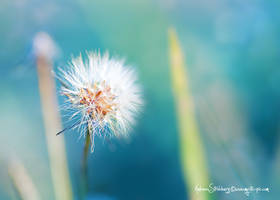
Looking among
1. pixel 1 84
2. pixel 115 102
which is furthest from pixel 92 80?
pixel 1 84

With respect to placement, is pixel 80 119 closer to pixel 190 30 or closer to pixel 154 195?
pixel 154 195

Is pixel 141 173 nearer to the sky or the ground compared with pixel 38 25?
nearer to the ground

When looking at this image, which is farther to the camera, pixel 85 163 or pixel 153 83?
pixel 153 83

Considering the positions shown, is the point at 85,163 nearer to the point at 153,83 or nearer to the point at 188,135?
the point at 188,135

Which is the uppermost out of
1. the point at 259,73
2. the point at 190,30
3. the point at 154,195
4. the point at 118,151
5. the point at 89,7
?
the point at 89,7

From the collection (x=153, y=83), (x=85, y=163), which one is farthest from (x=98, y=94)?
(x=153, y=83)

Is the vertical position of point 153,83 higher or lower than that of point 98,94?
higher
